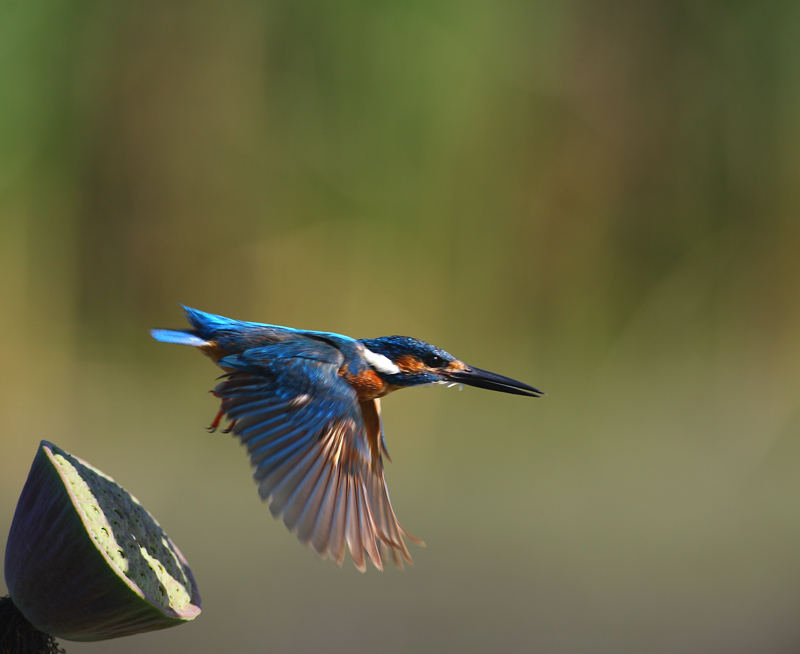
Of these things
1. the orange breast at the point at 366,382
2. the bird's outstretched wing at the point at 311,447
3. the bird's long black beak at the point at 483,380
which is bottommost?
the bird's outstretched wing at the point at 311,447

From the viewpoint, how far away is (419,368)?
27.7 inches

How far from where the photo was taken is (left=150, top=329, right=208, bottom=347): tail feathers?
2.30 feet

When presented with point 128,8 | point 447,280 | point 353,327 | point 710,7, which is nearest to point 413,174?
point 447,280

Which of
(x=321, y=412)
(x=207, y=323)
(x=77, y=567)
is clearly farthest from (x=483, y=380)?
(x=77, y=567)

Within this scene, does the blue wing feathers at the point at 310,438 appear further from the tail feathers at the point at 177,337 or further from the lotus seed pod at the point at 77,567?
the lotus seed pod at the point at 77,567

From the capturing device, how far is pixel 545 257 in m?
1.79

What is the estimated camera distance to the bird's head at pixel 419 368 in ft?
2.29

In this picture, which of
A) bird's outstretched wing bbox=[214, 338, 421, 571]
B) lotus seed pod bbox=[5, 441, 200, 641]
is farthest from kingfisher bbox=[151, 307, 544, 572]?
lotus seed pod bbox=[5, 441, 200, 641]

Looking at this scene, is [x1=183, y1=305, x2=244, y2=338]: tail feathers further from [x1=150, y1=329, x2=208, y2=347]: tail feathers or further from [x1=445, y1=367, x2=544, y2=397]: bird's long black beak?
Result: [x1=445, y1=367, x2=544, y2=397]: bird's long black beak

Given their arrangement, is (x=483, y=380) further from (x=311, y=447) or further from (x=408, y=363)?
(x=311, y=447)

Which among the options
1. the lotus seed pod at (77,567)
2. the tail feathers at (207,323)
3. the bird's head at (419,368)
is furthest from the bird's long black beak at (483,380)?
the lotus seed pod at (77,567)

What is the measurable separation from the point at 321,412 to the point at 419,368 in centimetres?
11

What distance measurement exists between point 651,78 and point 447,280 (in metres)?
0.67

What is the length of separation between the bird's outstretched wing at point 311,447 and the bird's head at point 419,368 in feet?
0.13
